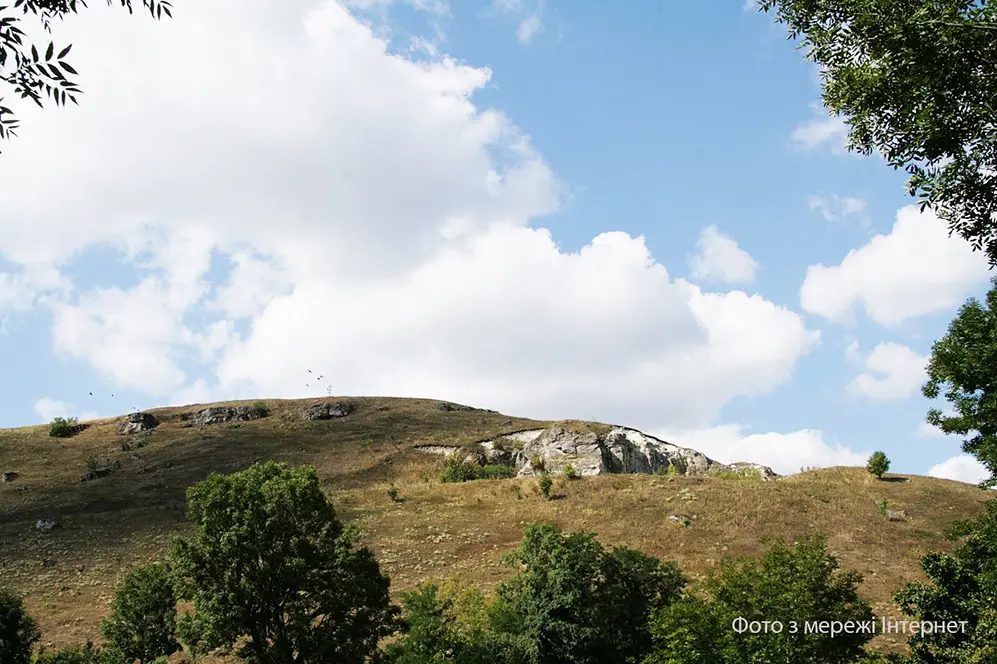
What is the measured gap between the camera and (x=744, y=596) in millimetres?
26016

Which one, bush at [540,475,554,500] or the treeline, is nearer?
the treeline

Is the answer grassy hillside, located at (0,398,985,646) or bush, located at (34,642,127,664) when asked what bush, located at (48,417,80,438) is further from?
bush, located at (34,642,127,664)

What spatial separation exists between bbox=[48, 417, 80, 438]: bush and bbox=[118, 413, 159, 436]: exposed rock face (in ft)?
20.0

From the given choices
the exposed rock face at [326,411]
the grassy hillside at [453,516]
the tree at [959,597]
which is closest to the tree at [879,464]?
the grassy hillside at [453,516]

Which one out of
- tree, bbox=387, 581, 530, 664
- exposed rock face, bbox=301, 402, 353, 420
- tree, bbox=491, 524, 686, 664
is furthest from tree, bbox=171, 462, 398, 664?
exposed rock face, bbox=301, 402, 353, 420

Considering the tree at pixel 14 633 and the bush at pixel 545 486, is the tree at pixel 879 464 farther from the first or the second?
the tree at pixel 14 633

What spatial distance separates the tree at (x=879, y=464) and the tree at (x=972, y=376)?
156 feet

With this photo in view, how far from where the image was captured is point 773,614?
950 inches

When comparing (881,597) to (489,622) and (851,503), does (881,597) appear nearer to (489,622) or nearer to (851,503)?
(851,503)

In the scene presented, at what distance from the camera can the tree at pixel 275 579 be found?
94.3 feet

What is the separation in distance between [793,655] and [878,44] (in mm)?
19596

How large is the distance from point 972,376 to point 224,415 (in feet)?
359

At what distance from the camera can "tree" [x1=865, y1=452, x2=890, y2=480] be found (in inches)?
2606

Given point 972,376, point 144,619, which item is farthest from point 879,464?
point 144,619
